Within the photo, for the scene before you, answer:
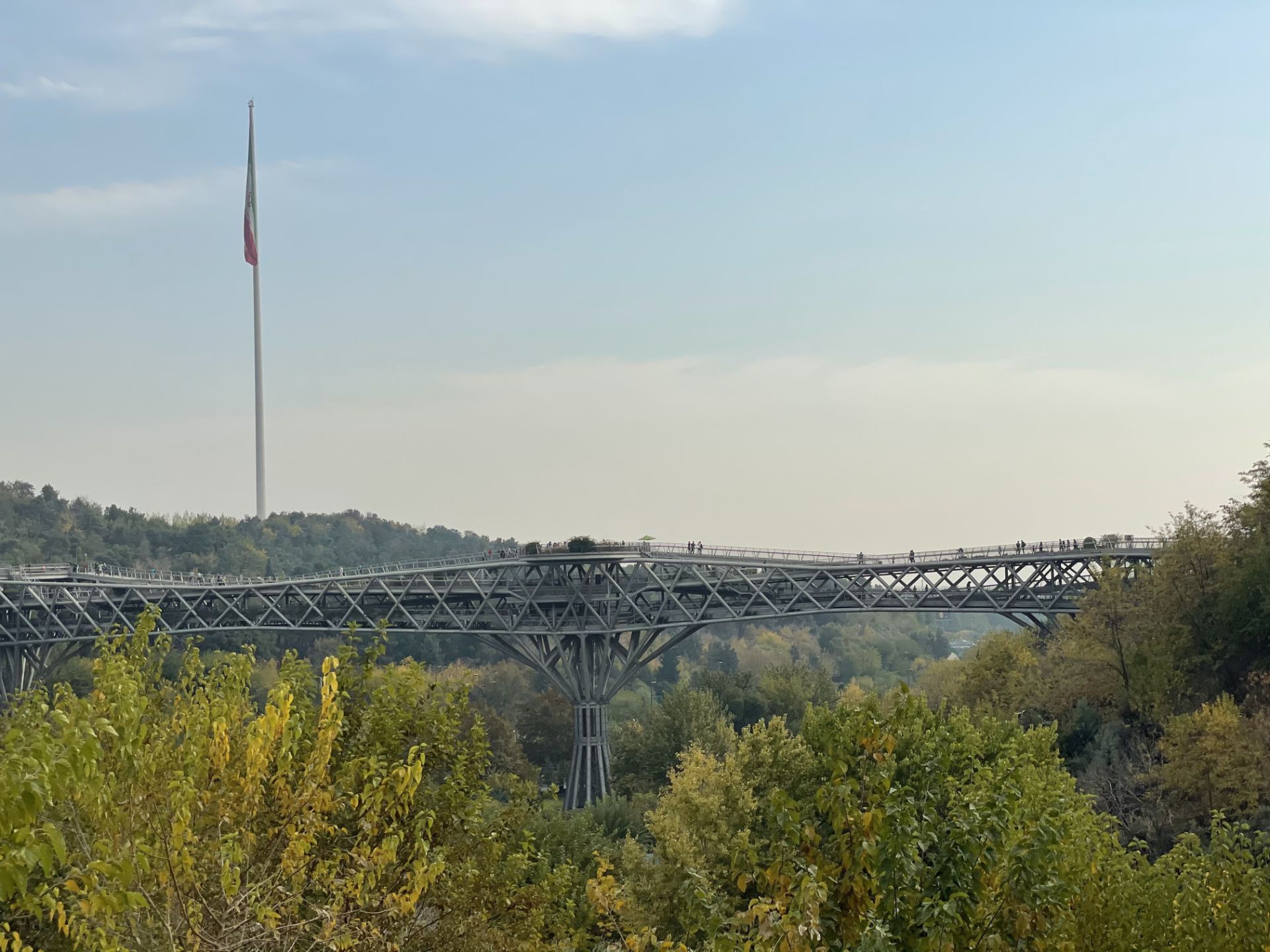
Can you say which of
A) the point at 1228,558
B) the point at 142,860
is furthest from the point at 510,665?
the point at 142,860

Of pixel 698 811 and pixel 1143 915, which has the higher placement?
pixel 1143 915

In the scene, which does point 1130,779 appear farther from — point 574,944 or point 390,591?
point 390,591

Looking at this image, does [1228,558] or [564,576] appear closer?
[1228,558]

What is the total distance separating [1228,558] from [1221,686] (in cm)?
525

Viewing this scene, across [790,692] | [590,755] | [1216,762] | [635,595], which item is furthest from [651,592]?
[1216,762]

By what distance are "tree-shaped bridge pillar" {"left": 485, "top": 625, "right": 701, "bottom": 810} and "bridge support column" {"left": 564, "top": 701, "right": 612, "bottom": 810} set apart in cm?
4

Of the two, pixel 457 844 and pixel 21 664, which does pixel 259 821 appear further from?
pixel 21 664

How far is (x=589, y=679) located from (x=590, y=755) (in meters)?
4.26

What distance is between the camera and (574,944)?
22.5 metres

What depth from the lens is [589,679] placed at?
72.6 m

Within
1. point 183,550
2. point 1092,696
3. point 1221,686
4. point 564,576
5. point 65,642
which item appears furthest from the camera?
point 183,550

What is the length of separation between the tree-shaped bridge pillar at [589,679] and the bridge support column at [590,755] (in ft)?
0.12

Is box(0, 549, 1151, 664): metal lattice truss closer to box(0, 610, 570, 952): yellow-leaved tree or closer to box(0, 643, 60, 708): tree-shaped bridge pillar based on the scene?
box(0, 643, 60, 708): tree-shaped bridge pillar

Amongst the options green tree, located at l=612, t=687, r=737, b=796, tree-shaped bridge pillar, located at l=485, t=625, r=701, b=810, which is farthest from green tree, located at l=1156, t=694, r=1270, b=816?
tree-shaped bridge pillar, located at l=485, t=625, r=701, b=810
